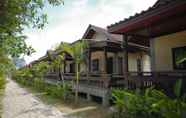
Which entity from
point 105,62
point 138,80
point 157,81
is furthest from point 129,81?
point 105,62

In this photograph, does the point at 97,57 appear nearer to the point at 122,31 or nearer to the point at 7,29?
the point at 122,31

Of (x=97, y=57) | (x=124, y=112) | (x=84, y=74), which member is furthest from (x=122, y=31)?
(x=97, y=57)

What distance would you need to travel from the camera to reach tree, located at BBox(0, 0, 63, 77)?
6617 millimetres

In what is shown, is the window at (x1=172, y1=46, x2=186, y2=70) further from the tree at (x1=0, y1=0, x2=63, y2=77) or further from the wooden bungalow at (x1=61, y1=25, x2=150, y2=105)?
the tree at (x1=0, y1=0, x2=63, y2=77)

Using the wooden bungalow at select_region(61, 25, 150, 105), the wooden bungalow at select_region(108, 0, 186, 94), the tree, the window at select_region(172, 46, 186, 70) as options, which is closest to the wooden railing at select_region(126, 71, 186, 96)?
the wooden bungalow at select_region(108, 0, 186, 94)

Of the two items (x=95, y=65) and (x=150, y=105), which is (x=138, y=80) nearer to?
(x=150, y=105)

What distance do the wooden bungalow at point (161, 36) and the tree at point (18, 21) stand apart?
3.29 meters

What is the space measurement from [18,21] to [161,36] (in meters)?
8.11

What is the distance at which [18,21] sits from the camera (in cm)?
723

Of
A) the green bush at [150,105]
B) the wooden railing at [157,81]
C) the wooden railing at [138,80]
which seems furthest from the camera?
the wooden railing at [138,80]

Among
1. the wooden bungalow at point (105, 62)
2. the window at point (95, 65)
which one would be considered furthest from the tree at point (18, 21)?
the window at point (95, 65)

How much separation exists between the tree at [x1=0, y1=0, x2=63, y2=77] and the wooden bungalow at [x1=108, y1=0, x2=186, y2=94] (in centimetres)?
329

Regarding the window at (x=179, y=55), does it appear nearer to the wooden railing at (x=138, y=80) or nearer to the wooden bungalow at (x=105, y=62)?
the wooden railing at (x=138, y=80)

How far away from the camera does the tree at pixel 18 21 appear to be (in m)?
6.62
